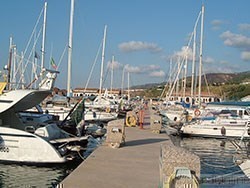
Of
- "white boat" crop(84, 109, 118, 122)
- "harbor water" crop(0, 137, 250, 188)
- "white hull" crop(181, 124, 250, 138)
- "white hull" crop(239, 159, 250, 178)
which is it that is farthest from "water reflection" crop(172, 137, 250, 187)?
"white boat" crop(84, 109, 118, 122)

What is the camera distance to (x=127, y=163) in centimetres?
1116

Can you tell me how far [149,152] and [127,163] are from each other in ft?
8.80

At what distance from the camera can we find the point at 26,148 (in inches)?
561

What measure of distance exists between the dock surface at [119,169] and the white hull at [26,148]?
2049 millimetres

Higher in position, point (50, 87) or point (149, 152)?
point (50, 87)

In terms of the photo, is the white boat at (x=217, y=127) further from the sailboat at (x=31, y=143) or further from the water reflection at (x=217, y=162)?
the sailboat at (x=31, y=143)

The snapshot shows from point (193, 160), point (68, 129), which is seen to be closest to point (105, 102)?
point (68, 129)

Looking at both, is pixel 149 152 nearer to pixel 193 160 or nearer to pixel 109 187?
pixel 109 187

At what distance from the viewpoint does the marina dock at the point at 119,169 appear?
8.52 meters

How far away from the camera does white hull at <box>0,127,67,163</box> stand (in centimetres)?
1409

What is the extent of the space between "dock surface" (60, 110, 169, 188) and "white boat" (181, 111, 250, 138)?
14.4 meters

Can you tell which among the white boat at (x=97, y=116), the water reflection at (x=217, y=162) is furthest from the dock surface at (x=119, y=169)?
the white boat at (x=97, y=116)

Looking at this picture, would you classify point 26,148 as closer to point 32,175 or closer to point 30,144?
point 30,144

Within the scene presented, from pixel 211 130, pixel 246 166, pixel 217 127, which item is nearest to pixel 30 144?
pixel 246 166
